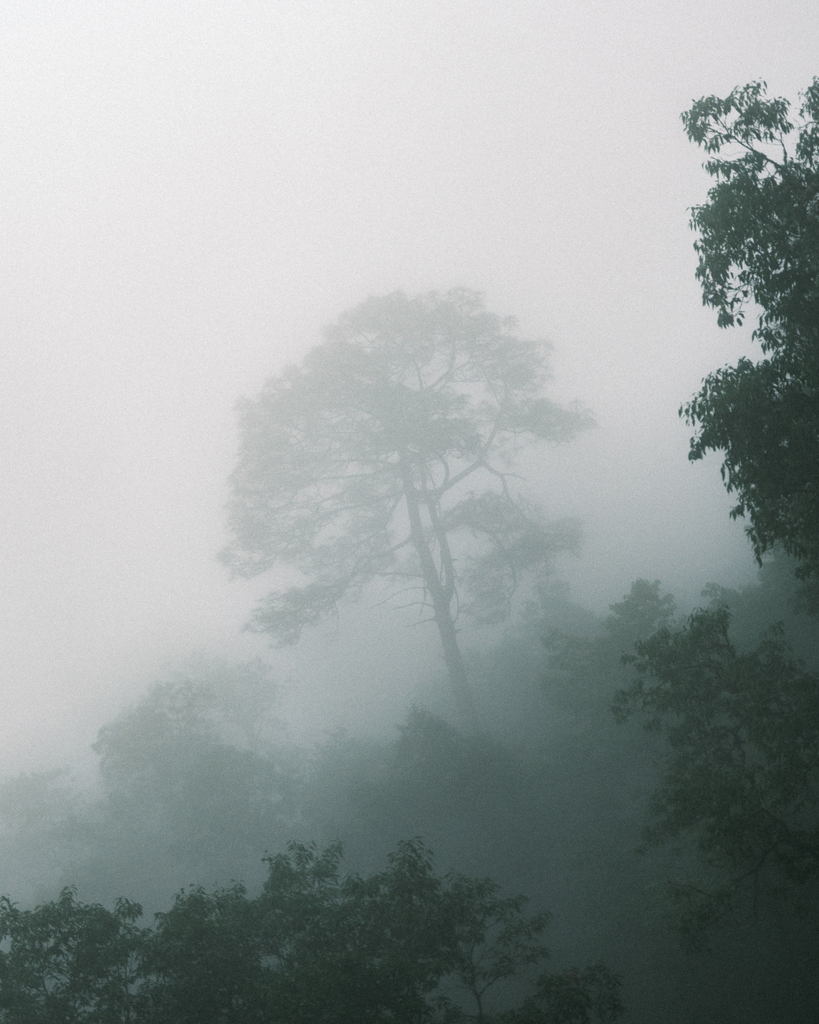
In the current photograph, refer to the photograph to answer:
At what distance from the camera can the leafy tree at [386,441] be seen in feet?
84.2

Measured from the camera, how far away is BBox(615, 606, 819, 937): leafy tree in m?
9.31

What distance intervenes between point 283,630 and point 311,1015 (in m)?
17.3

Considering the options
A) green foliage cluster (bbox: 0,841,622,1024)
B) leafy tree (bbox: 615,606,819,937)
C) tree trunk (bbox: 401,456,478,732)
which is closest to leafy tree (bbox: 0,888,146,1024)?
green foliage cluster (bbox: 0,841,622,1024)

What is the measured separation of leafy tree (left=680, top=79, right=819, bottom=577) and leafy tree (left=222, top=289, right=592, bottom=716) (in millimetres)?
15047

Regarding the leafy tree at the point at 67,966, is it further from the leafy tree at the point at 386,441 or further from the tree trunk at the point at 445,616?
the tree trunk at the point at 445,616

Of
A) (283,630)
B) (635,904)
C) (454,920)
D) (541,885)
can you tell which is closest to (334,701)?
(283,630)

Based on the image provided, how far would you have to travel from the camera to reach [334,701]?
44.8 meters

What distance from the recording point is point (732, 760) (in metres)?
11.4

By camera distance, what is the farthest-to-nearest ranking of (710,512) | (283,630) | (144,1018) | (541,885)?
(710,512), (283,630), (541,885), (144,1018)

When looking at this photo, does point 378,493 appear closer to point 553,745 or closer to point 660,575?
point 553,745

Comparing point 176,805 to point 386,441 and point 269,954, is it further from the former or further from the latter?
point 269,954

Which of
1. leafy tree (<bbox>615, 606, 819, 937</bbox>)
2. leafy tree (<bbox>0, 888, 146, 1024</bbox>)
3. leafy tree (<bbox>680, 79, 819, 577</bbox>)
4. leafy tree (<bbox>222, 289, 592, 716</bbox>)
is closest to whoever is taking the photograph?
leafy tree (<bbox>680, 79, 819, 577</bbox>)

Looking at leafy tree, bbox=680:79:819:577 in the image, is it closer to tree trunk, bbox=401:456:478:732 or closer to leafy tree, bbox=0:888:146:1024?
leafy tree, bbox=0:888:146:1024

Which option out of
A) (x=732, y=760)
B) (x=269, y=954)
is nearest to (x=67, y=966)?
(x=269, y=954)
